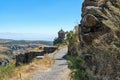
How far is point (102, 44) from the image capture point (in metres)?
10.0

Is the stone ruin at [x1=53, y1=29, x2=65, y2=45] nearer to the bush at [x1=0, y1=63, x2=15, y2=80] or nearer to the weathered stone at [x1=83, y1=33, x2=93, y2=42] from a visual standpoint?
the bush at [x1=0, y1=63, x2=15, y2=80]

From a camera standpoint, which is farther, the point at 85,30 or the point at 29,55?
the point at 29,55

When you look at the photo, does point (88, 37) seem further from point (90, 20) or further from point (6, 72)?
point (6, 72)

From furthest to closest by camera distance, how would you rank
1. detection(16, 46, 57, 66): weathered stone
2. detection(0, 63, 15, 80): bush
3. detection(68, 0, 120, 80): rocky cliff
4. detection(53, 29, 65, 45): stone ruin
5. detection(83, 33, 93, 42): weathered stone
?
detection(53, 29, 65, 45): stone ruin, detection(16, 46, 57, 66): weathered stone, detection(0, 63, 15, 80): bush, detection(83, 33, 93, 42): weathered stone, detection(68, 0, 120, 80): rocky cliff

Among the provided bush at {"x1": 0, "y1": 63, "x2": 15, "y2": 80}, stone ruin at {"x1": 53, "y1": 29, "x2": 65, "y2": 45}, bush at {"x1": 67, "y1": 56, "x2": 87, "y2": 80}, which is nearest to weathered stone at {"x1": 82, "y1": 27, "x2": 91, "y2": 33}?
bush at {"x1": 67, "y1": 56, "x2": 87, "y2": 80}

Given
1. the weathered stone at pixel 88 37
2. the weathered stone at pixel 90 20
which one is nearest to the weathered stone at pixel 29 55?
the weathered stone at pixel 88 37

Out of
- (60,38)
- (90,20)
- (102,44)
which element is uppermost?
(90,20)

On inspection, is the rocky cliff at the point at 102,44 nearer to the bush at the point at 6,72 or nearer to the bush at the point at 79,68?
the bush at the point at 79,68

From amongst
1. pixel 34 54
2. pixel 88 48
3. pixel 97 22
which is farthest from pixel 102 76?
pixel 34 54

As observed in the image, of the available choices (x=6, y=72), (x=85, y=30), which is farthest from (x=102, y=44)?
(x=6, y=72)

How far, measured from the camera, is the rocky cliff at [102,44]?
9.52 meters

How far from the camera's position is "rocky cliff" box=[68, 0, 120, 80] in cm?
952

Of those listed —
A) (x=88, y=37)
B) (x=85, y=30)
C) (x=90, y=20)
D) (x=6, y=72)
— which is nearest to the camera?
(x=90, y=20)

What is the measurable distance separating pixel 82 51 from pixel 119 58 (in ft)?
9.91
